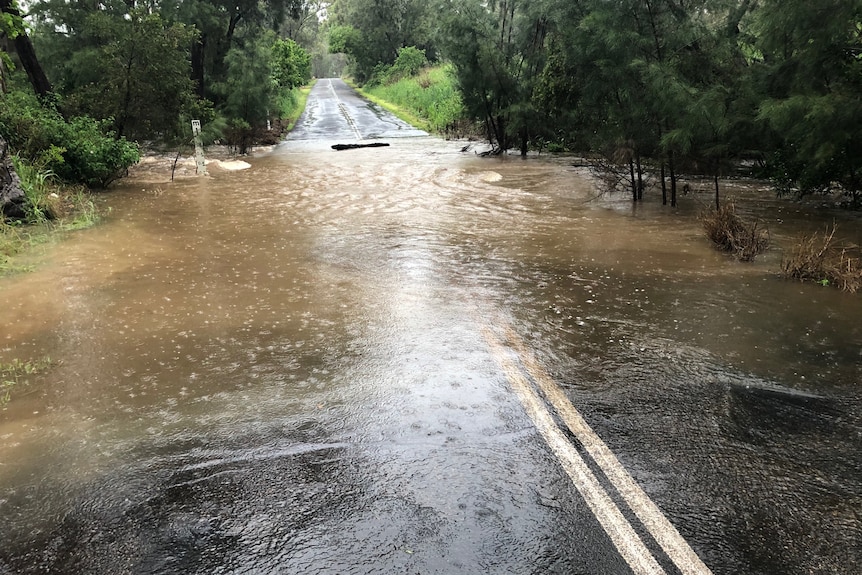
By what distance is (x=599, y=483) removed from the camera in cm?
408

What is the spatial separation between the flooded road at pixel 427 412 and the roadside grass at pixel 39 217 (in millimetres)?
981

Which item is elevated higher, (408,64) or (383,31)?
(383,31)

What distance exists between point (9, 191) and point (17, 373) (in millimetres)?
8155

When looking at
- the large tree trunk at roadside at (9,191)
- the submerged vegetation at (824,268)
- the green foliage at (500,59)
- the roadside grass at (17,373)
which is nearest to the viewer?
the roadside grass at (17,373)

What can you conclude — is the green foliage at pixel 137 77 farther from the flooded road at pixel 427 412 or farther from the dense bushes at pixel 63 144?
the flooded road at pixel 427 412

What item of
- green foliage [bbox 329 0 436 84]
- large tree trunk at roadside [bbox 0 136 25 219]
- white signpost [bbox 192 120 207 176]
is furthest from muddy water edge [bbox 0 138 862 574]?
green foliage [bbox 329 0 436 84]

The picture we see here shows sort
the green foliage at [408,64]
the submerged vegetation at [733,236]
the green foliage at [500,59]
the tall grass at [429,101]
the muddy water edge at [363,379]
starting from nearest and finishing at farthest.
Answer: the muddy water edge at [363,379] → the submerged vegetation at [733,236] → the green foliage at [500,59] → the tall grass at [429,101] → the green foliage at [408,64]

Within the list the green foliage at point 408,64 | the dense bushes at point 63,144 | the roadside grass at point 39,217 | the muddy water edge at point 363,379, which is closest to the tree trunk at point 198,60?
the dense bushes at point 63,144

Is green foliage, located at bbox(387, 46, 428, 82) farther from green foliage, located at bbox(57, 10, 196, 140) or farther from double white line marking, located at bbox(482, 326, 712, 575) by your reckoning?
double white line marking, located at bbox(482, 326, 712, 575)

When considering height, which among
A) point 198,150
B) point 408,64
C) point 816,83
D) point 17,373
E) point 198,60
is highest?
point 408,64

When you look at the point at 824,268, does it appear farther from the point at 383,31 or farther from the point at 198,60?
the point at 383,31

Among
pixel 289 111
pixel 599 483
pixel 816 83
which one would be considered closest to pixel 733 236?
pixel 816 83

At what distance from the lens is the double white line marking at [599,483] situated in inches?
135

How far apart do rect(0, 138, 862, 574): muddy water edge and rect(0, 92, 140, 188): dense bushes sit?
4.77 meters
